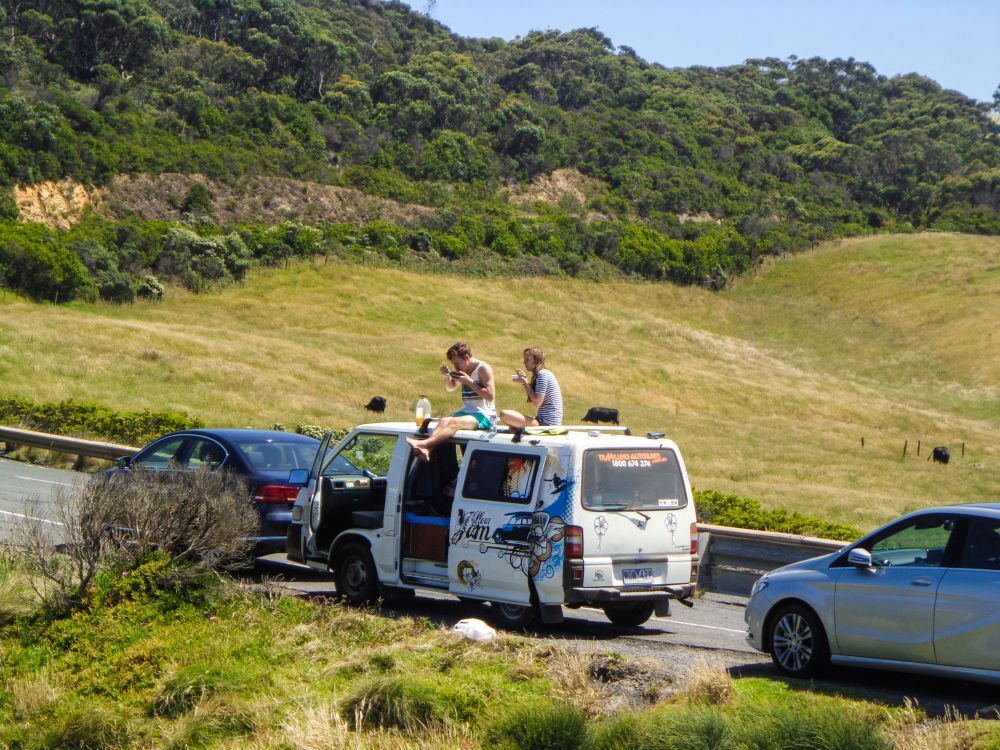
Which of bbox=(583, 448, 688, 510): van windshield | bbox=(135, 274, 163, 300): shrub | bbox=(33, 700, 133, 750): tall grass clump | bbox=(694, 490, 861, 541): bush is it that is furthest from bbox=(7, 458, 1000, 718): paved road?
bbox=(135, 274, 163, 300): shrub

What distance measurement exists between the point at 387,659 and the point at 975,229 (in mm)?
109999

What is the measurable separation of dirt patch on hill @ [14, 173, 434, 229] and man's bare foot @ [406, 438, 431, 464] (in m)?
63.1

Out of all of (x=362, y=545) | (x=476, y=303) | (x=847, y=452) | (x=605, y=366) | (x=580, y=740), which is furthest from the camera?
(x=476, y=303)

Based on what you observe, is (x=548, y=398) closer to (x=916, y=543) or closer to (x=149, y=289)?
(x=916, y=543)

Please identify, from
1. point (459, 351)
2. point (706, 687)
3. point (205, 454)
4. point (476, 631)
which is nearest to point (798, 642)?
point (706, 687)

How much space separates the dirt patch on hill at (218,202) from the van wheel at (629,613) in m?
63.9

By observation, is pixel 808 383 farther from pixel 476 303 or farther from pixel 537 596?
pixel 537 596

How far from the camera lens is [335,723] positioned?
7867 millimetres

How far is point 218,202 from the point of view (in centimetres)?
7969

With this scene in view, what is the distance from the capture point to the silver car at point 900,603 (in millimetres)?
7523

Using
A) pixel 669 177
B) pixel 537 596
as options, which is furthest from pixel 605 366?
pixel 669 177

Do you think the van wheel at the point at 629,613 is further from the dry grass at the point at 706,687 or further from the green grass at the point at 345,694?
the dry grass at the point at 706,687

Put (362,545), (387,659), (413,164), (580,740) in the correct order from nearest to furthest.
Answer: (580,740)
(387,659)
(362,545)
(413,164)

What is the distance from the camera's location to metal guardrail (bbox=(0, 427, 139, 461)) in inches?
859
